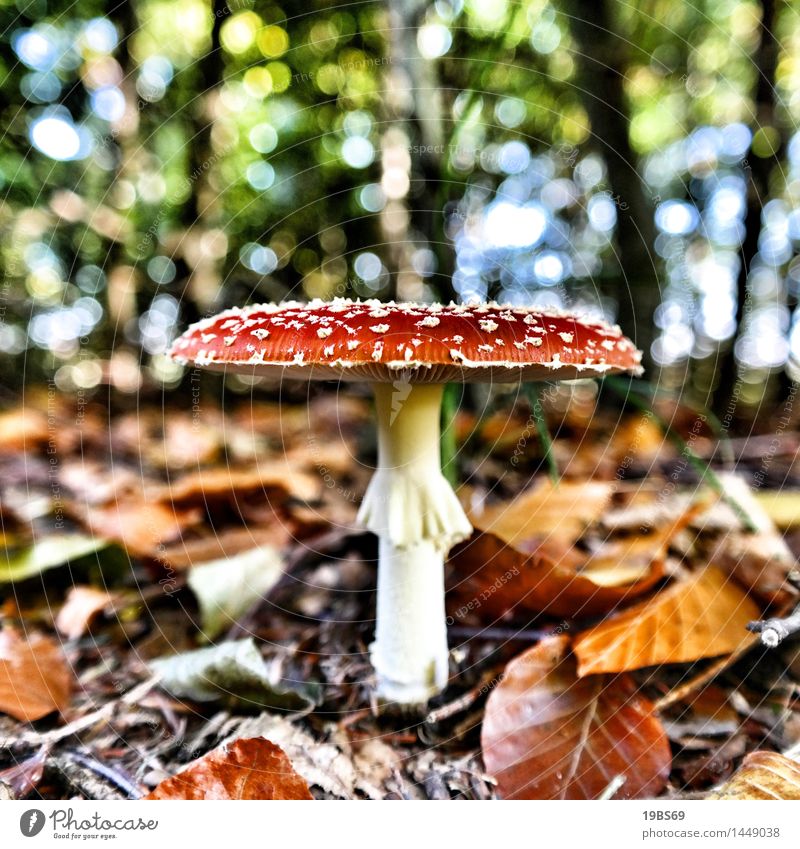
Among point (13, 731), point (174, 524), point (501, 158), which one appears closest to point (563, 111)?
point (501, 158)

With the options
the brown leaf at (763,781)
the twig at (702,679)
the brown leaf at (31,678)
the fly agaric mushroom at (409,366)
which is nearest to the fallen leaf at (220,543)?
the brown leaf at (31,678)

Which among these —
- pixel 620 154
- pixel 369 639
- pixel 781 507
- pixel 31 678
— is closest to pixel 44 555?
pixel 31 678

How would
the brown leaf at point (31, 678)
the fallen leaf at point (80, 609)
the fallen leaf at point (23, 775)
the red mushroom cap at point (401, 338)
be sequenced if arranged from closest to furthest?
the red mushroom cap at point (401, 338)
the fallen leaf at point (23, 775)
the brown leaf at point (31, 678)
the fallen leaf at point (80, 609)

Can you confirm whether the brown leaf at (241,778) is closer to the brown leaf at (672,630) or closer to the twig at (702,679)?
the brown leaf at (672,630)

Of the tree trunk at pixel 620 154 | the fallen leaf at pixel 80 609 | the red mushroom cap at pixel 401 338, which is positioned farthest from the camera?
the tree trunk at pixel 620 154

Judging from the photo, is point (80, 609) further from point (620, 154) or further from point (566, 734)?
point (620, 154)

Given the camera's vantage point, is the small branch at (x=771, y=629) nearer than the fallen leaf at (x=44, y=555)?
Yes

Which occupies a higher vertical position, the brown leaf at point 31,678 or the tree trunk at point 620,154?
the tree trunk at point 620,154

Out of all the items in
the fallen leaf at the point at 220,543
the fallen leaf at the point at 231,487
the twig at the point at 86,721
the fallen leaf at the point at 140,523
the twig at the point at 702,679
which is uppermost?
the fallen leaf at the point at 231,487
